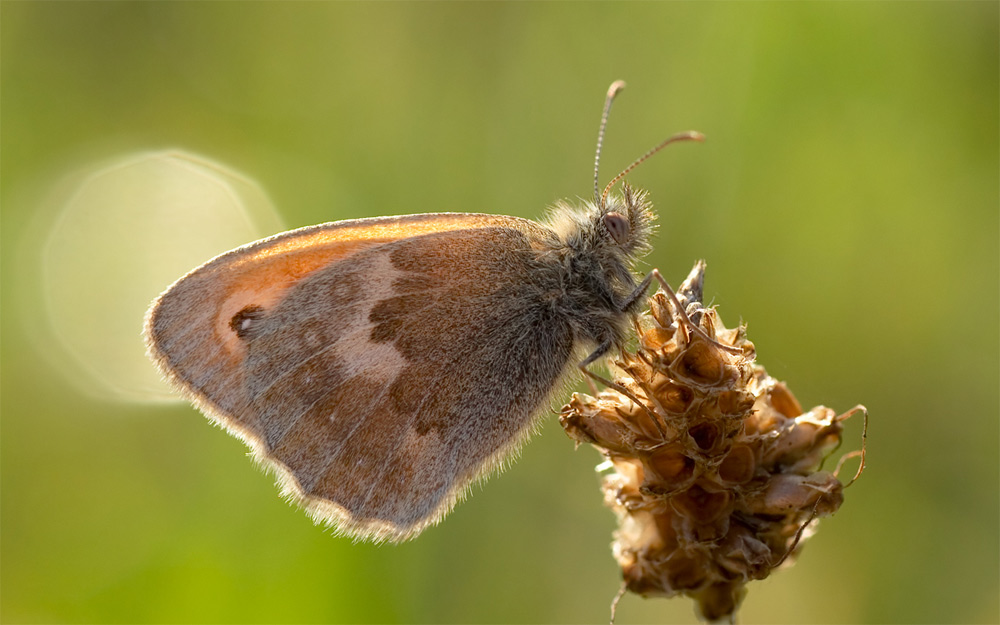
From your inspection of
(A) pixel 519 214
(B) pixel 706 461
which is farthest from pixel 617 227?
(A) pixel 519 214

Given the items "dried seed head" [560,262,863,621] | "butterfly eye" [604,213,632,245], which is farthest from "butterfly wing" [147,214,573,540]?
"dried seed head" [560,262,863,621]

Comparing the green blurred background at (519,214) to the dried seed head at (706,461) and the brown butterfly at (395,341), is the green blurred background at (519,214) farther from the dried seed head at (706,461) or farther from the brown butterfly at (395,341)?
the dried seed head at (706,461)

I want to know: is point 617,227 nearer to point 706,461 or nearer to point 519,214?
point 706,461

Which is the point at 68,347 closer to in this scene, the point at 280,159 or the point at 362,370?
the point at 280,159

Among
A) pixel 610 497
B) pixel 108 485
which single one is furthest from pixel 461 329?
pixel 108 485

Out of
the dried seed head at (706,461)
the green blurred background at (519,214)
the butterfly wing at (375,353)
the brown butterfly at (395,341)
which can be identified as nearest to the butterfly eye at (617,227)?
the brown butterfly at (395,341)

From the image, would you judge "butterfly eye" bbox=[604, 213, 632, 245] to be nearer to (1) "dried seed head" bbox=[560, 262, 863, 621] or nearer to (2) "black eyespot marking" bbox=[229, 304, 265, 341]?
(1) "dried seed head" bbox=[560, 262, 863, 621]
